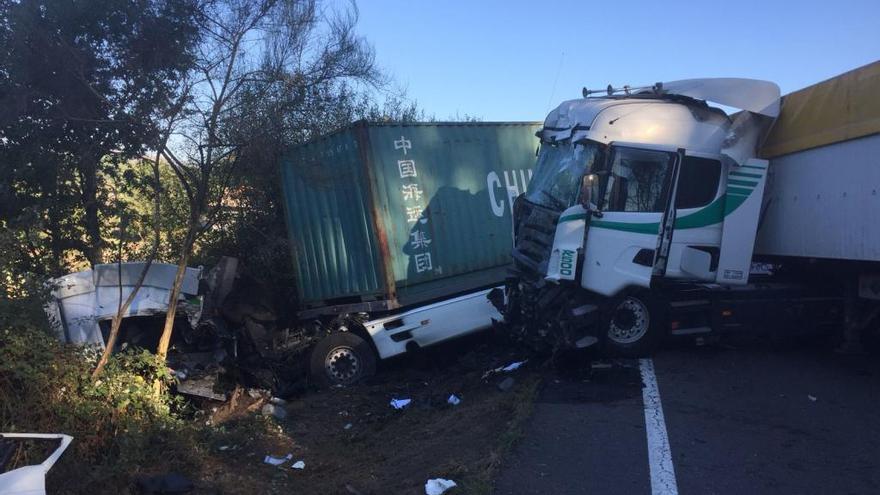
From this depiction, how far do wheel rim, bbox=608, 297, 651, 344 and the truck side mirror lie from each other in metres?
1.18

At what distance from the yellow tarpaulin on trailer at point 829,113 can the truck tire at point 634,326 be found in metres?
2.26

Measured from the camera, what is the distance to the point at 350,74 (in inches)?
317

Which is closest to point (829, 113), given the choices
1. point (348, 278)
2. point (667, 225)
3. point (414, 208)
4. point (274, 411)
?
point (667, 225)

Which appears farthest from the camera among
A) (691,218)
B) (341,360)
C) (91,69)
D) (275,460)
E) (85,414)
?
(341,360)

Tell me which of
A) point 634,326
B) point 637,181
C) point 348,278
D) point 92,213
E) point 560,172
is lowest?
point 634,326

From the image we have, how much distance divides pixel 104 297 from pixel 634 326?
251 inches

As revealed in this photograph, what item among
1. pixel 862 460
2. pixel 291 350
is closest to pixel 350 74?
pixel 291 350

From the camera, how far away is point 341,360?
843 centimetres

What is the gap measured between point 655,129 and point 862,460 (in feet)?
11.9

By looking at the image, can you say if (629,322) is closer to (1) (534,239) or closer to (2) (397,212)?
(1) (534,239)

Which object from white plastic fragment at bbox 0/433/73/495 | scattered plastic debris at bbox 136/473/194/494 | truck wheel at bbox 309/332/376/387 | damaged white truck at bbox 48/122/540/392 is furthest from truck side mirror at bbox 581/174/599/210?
white plastic fragment at bbox 0/433/73/495

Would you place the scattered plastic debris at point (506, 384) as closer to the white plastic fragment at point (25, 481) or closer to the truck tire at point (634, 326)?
the truck tire at point (634, 326)

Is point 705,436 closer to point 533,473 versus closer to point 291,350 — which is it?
point 533,473

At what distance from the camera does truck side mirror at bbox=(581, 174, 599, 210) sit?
21.3ft
